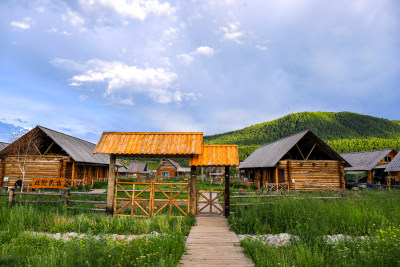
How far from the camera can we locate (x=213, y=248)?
7398 millimetres

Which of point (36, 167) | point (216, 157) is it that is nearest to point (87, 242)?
point (216, 157)

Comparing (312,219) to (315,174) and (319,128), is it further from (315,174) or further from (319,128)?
(319,128)

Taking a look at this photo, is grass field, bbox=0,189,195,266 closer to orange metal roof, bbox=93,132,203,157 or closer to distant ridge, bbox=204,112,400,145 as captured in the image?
orange metal roof, bbox=93,132,203,157

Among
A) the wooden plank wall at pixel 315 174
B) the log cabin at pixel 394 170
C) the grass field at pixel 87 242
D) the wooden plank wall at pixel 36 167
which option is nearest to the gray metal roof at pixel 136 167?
the wooden plank wall at pixel 36 167

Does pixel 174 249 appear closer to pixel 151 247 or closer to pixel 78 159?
pixel 151 247

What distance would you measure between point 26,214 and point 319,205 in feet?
43.6

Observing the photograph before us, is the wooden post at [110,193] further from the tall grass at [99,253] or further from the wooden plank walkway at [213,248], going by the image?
the wooden plank walkway at [213,248]

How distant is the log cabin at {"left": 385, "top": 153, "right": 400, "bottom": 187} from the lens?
27308 mm

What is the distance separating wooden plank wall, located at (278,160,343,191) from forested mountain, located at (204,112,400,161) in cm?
9272

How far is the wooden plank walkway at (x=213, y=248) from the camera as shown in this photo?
6330 mm

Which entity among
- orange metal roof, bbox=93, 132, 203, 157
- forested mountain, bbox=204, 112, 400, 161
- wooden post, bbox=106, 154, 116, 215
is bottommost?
wooden post, bbox=106, 154, 116, 215

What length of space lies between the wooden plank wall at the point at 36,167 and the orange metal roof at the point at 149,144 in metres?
15.5

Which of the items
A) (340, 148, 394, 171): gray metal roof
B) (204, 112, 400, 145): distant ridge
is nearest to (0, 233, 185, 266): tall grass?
(340, 148, 394, 171): gray metal roof

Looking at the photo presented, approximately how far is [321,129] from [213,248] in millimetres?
146338
